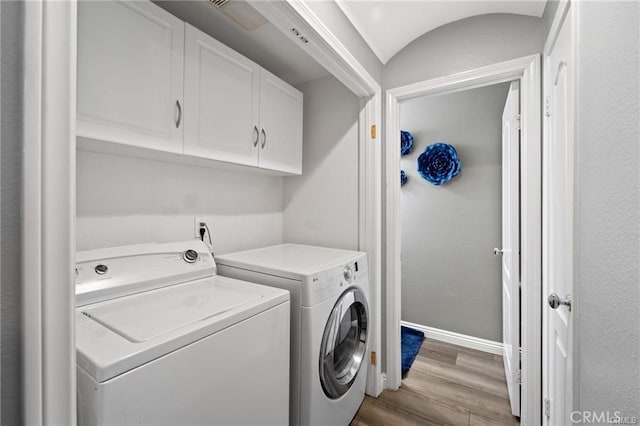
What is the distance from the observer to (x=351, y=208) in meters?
1.98

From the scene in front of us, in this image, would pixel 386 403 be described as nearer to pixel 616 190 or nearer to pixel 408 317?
pixel 408 317

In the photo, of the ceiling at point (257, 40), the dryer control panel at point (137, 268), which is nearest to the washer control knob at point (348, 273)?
the dryer control panel at point (137, 268)

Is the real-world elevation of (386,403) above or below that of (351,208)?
below

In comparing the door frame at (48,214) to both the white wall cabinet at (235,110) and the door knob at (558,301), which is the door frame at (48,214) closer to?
the white wall cabinet at (235,110)

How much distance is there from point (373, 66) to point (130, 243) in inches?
70.0

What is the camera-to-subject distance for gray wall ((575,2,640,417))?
0.58 m

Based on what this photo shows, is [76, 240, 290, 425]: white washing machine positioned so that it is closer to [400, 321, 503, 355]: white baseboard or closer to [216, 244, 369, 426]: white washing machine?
[216, 244, 369, 426]: white washing machine

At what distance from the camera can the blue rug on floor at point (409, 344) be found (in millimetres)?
2311

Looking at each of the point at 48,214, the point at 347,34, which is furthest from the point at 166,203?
the point at 347,34

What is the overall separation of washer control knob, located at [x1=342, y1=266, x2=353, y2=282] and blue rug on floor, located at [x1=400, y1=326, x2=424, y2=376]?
3.75 feet

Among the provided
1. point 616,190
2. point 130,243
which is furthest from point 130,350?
point 616,190

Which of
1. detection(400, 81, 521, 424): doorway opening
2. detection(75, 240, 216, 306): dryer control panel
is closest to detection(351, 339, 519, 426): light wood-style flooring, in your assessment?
detection(400, 81, 521, 424): doorway opening

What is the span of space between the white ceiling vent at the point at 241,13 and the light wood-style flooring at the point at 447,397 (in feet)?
7.70

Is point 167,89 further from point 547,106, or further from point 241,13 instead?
point 547,106
